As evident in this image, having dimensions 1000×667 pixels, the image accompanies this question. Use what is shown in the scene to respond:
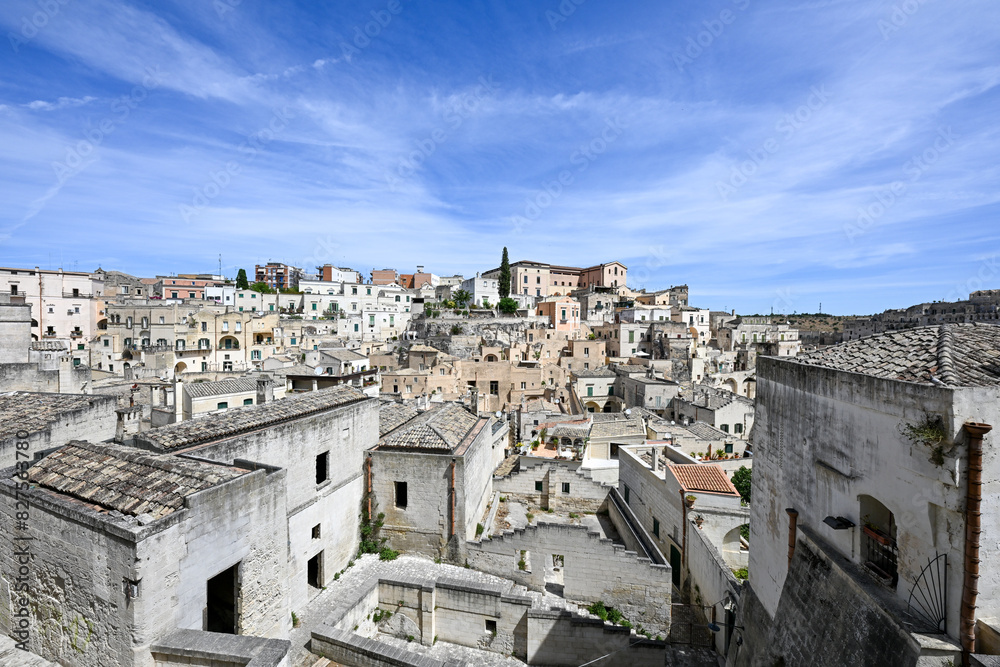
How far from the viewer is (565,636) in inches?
470

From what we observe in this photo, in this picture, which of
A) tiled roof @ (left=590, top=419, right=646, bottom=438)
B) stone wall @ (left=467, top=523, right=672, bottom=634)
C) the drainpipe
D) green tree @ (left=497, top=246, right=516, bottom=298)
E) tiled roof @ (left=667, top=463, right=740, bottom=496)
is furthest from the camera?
green tree @ (left=497, top=246, right=516, bottom=298)

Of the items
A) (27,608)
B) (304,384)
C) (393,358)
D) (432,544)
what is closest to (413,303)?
(393,358)

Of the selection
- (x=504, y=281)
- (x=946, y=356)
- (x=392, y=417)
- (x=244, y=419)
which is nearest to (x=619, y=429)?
(x=392, y=417)

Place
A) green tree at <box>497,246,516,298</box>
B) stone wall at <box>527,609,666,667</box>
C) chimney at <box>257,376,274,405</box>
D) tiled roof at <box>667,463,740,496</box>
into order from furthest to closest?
green tree at <box>497,246,516,298</box> < chimney at <box>257,376,274,405</box> < tiled roof at <box>667,463,740,496</box> < stone wall at <box>527,609,666,667</box>

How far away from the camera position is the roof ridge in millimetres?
4777

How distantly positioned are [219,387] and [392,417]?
34.0 ft

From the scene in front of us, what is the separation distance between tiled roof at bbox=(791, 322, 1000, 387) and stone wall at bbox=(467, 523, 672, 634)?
27.3 ft

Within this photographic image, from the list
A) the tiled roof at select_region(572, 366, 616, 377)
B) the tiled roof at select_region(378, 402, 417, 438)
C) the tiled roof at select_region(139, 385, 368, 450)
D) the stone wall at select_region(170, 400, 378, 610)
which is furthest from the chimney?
the tiled roof at select_region(572, 366, 616, 377)

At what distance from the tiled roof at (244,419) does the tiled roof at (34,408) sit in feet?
7.42

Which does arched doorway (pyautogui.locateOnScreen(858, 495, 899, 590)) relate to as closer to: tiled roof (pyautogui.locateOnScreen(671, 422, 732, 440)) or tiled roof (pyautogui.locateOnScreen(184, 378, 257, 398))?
tiled roof (pyautogui.locateOnScreen(671, 422, 732, 440))

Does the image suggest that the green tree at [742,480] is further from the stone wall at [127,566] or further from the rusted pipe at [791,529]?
the stone wall at [127,566]

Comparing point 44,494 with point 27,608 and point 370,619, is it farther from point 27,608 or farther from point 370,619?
point 370,619

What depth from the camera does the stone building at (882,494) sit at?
171 inches

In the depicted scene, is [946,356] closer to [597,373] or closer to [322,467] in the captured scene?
[322,467]
